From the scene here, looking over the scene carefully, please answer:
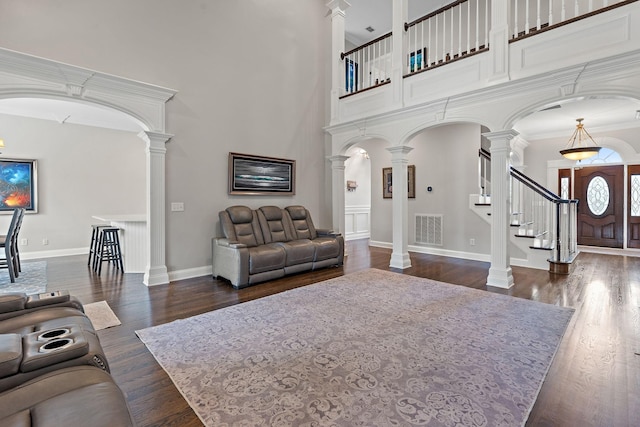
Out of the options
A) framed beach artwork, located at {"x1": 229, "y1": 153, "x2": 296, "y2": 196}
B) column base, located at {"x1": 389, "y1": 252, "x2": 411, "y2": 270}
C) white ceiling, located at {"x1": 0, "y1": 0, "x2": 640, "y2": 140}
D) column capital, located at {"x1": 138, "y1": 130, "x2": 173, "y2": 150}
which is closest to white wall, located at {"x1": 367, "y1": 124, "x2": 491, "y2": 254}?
white ceiling, located at {"x1": 0, "y1": 0, "x2": 640, "y2": 140}

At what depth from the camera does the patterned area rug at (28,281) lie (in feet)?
13.0

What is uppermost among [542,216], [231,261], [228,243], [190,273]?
[542,216]

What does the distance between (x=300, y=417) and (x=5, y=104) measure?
738 centimetres

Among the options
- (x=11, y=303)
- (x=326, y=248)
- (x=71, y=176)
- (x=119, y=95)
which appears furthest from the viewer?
(x=71, y=176)

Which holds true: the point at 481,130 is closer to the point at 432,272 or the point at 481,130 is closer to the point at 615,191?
the point at 432,272

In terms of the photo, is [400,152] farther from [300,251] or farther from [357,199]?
[357,199]

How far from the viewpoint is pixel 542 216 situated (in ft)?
18.2

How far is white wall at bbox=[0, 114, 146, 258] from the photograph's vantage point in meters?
6.07

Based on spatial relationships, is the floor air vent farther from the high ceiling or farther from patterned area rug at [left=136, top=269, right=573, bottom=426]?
patterned area rug at [left=136, top=269, right=573, bottom=426]

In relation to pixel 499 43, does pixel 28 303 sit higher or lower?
lower

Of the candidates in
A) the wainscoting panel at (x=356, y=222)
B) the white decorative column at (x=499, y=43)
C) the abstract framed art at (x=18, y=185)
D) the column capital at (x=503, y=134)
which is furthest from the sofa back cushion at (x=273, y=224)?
the abstract framed art at (x=18, y=185)

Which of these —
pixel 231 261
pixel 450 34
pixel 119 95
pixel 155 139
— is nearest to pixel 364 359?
pixel 231 261

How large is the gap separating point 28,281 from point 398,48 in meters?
6.82

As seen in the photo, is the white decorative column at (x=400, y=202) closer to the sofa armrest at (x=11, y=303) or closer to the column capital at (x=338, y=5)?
the column capital at (x=338, y=5)
